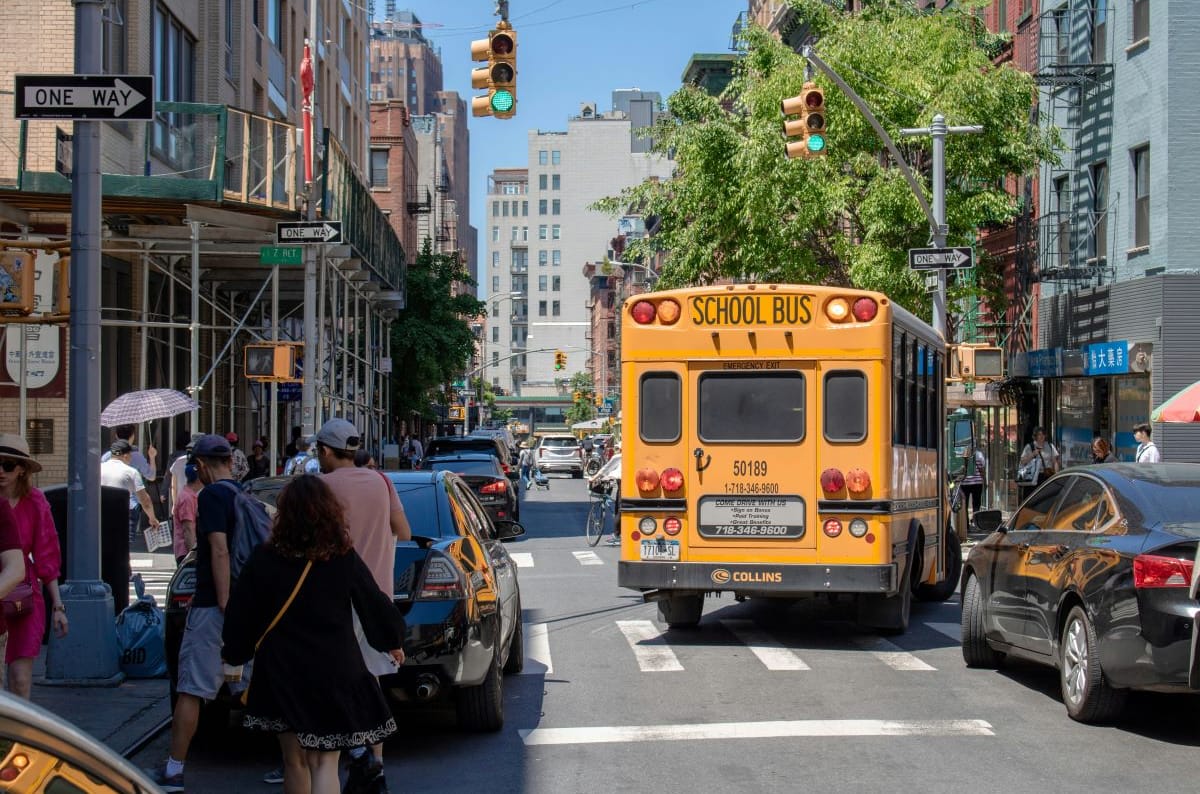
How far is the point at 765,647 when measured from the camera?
1260 centimetres

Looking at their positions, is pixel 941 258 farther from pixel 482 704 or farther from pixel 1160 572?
pixel 482 704

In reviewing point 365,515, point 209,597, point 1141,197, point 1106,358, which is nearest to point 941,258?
point 1106,358

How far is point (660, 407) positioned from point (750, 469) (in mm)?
978

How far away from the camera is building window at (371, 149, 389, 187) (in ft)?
249

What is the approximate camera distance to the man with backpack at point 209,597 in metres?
7.21

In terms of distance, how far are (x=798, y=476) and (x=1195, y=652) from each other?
16.1 ft

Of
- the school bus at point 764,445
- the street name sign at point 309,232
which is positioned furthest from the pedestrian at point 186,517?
the street name sign at point 309,232

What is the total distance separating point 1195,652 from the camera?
26.1 feet

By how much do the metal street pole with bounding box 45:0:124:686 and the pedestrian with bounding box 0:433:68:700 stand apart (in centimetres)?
255

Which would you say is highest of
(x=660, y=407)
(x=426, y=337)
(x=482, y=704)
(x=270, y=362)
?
(x=426, y=337)

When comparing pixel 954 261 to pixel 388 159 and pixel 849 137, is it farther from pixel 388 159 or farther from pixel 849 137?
pixel 388 159

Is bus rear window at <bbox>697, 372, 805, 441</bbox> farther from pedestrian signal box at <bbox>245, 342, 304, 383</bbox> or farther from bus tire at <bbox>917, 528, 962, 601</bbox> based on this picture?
pedestrian signal box at <bbox>245, 342, 304, 383</bbox>

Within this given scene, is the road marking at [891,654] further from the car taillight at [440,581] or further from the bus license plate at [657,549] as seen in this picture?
the car taillight at [440,581]

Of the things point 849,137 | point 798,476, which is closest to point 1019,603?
point 798,476
